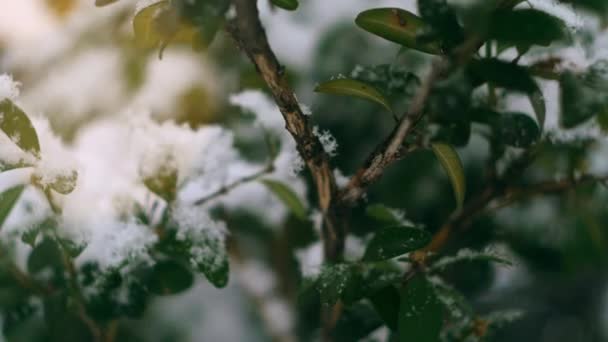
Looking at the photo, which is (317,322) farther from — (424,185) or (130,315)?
(130,315)

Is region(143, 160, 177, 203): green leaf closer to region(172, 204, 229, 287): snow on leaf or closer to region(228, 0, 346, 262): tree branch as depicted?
region(172, 204, 229, 287): snow on leaf

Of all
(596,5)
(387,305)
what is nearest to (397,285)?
(387,305)

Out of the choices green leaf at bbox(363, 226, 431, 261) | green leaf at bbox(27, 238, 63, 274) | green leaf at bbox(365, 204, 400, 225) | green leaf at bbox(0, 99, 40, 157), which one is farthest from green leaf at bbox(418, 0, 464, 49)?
green leaf at bbox(27, 238, 63, 274)

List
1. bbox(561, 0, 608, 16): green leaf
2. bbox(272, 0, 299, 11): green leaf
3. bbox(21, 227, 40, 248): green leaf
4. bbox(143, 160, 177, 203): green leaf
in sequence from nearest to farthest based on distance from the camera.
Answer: bbox(561, 0, 608, 16): green leaf
bbox(272, 0, 299, 11): green leaf
bbox(21, 227, 40, 248): green leaf
bbox(143, 160, 177, 203): green leaf

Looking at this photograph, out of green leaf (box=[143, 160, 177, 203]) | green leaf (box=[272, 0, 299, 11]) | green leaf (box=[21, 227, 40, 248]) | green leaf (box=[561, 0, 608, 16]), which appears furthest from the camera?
green leaf (box=[143, 160, 177, 203])

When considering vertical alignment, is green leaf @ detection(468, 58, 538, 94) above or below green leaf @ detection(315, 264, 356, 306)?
above

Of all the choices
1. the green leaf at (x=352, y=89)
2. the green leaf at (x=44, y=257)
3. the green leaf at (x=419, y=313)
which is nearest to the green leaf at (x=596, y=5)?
the green leaf at (x=352, y=89)
